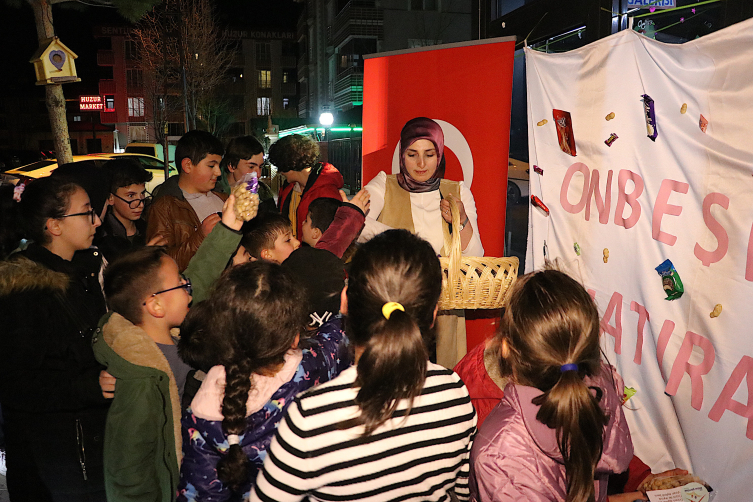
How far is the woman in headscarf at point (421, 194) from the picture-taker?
350 cm

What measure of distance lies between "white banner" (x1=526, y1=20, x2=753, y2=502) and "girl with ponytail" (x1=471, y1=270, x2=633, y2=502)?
0.92m

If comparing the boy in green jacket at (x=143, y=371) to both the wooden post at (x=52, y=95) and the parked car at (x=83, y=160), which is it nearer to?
the wooden post at (x=52, y=95)

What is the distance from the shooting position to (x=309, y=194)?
4660 millimetres

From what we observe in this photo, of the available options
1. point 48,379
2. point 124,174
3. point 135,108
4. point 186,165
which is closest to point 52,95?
point 124,174

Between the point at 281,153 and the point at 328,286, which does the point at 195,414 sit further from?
the point at 281,153

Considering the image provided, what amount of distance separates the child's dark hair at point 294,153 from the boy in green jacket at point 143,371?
2.52 metres

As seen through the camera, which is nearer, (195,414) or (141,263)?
(195,414)

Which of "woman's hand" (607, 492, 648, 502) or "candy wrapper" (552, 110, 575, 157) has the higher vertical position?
"candy wrapper" (552, 110, 575, 157)

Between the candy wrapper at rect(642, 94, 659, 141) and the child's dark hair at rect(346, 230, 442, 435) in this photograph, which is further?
the candy wrapper at rect(642, 94, 659, 141)

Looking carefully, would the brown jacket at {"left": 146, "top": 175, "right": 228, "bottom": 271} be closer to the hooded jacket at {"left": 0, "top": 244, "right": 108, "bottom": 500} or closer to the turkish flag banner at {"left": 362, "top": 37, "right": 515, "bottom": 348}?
the hooded jacket at {"left": 0, "top": 244, "right": 108, "bottom": 500}

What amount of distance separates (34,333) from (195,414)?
104 cm

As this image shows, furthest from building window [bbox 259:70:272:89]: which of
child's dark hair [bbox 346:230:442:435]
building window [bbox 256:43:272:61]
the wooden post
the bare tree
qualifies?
child's dark hair [bbox 346:230:442:435]

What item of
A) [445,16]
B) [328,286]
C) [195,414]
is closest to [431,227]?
[328,286]

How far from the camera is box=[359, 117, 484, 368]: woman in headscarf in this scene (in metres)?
3.50
